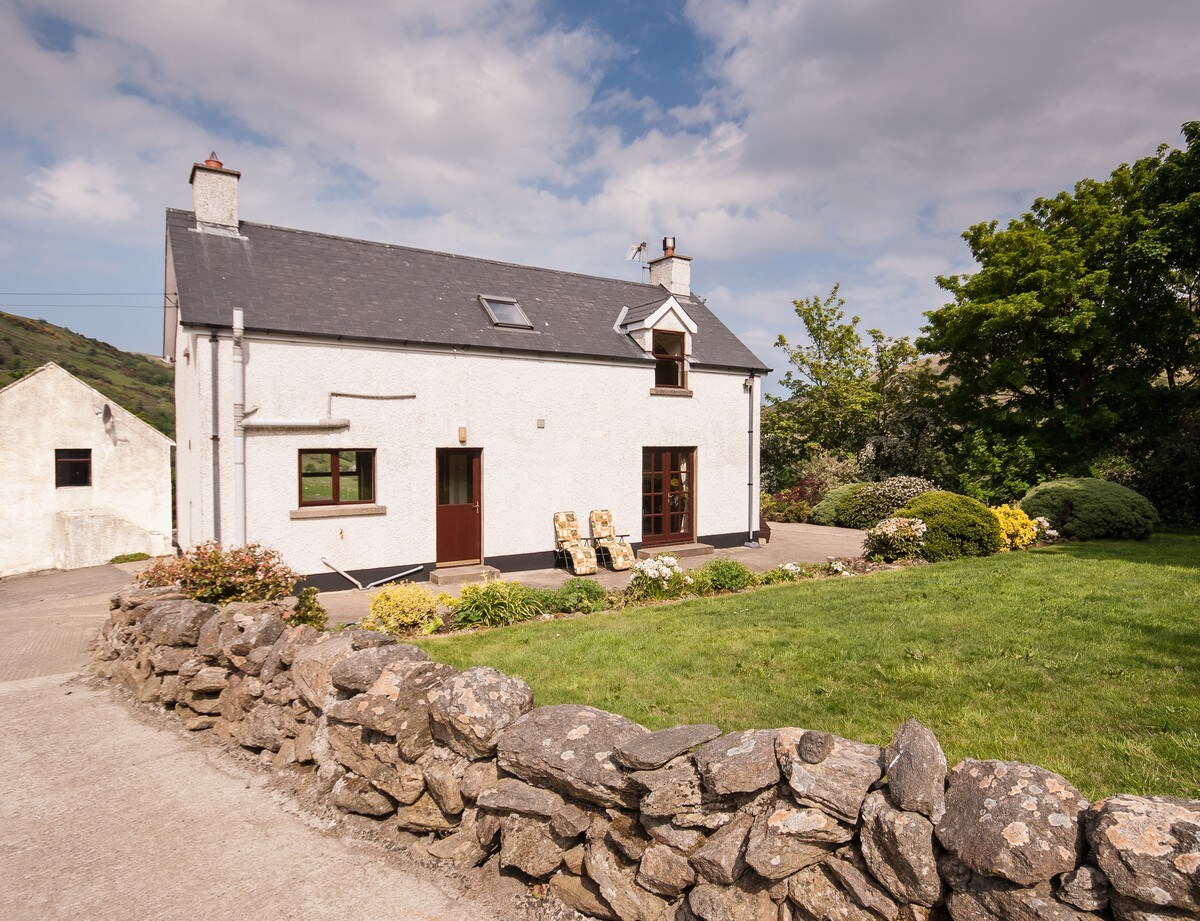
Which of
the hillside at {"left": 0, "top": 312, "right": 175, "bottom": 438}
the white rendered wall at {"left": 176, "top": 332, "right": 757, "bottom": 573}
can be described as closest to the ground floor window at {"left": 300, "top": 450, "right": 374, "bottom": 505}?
the white rendered wall at {"left": 176, "top": 332, "right": 757, "bottom": 573}

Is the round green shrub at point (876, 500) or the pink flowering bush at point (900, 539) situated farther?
the round green shrub at point (876, 500)

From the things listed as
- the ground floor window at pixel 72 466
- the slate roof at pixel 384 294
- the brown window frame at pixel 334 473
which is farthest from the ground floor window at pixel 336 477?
the ground floor window at pixel 72 466

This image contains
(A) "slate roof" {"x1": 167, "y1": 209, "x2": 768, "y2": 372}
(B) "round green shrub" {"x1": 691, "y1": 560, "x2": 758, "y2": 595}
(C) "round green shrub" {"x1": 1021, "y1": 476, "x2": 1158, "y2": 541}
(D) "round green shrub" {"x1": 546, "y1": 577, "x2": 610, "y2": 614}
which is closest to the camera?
(D) "round green shrub" {"x1": 546, "y1": 577, "x2": 610, "y2": 614}

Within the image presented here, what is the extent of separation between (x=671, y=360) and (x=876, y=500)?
8.61m

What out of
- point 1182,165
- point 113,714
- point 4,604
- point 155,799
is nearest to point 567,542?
point 113,714

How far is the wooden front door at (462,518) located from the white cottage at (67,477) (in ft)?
30.5

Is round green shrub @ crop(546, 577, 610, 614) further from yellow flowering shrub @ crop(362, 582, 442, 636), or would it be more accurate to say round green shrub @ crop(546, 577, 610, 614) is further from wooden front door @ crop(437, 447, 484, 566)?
wooden front door @ crop(437, 447, 484, 566)

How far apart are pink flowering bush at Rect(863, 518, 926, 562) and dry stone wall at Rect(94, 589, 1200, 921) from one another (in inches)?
436

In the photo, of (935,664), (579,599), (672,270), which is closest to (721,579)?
(579,599)

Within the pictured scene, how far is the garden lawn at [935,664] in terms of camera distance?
15.7 ft

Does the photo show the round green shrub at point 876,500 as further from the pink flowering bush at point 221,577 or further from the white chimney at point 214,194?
the white chimney at point 214,194

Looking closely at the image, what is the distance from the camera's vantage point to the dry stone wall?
2.64m

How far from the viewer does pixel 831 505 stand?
22.3 meters

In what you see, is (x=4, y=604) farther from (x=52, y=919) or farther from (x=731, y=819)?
(x=731, y=819)
